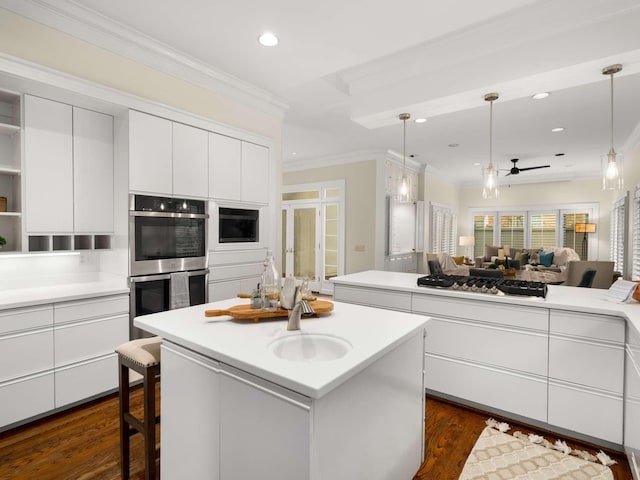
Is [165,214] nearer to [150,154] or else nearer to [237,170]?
[150,154]

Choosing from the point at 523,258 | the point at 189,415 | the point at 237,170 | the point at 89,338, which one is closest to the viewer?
the point at 189,415

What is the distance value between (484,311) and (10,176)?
358 centimetres

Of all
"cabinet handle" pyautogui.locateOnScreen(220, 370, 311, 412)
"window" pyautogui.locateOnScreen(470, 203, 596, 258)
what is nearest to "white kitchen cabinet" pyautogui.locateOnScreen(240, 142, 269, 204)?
"cabinet handle" pyautogui.locateOnScreen(220, 370, 311, 412)

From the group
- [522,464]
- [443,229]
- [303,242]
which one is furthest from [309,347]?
[443,229]

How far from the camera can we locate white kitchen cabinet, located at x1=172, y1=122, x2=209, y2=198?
304cm

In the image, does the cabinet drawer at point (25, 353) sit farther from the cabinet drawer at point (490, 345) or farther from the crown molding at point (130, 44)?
the cabinet drawer at point (490, 345)

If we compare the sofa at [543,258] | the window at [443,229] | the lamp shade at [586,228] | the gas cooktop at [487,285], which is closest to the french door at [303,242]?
the window at [443,229]

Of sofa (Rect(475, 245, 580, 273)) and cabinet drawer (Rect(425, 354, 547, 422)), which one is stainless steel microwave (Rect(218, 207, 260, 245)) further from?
sofa (Rect(475, 245, 580, 273))

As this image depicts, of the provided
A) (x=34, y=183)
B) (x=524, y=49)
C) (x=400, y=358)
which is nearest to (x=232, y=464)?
(x=400, y=358)

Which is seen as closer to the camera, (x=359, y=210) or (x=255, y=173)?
(x=255, y=173)

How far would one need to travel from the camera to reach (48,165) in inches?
99.2

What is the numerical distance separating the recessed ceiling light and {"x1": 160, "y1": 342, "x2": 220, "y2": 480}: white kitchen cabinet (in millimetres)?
2324

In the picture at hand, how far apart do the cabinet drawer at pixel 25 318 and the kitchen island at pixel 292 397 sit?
43.2 inches

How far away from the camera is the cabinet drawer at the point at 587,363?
201 centimetres
